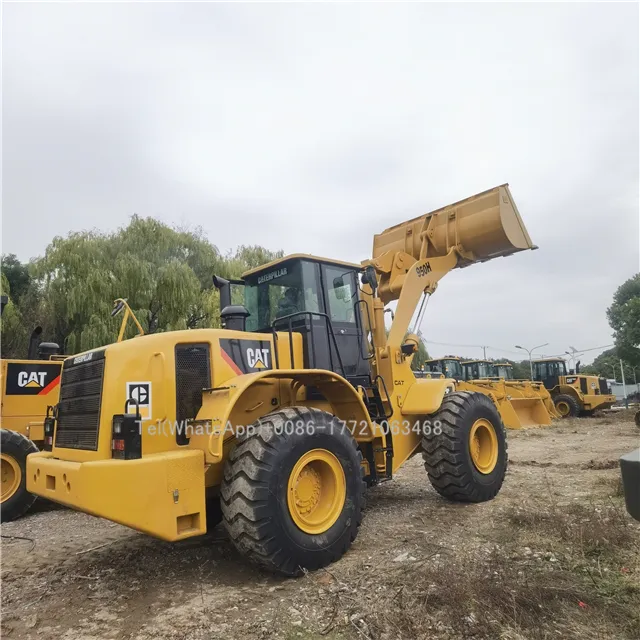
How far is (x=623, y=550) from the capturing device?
428cm

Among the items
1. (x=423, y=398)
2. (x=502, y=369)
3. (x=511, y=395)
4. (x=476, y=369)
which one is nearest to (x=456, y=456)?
(x=423, y=398)

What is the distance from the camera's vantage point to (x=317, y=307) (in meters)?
6.07

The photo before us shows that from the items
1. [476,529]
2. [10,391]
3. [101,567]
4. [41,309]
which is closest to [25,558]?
[101,567]

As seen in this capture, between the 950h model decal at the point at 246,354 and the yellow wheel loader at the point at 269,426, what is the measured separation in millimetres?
14

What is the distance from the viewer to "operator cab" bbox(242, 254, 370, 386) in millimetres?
5824

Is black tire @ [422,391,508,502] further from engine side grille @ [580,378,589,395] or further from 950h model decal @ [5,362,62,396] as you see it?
engine side grille @ [580,378,589,395]

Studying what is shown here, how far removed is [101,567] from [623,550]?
4.38 metres

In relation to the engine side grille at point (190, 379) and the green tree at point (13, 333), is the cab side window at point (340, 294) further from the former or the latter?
the green tree at point (13, 333)

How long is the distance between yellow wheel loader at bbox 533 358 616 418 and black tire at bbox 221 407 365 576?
21.0m

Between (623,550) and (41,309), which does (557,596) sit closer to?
(623,550)

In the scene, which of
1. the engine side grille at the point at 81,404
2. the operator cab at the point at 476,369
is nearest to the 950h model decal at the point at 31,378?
the engine side grille at the point at 81,404

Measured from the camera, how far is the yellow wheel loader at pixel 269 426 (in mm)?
3975

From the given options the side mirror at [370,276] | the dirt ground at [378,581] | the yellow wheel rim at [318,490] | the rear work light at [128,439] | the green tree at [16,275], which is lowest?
the dirt ground at [378,581]

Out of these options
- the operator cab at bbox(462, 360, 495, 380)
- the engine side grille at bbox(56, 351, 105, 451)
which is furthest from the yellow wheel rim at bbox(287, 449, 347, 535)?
the operator cab at bbox(462, 360, 495, 380)
